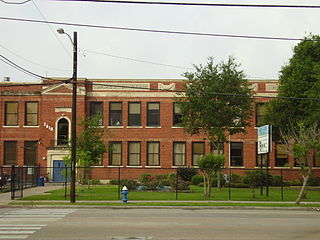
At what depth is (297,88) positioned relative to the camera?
1451 inches

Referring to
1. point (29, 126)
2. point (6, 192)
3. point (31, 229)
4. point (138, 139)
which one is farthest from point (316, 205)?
point (29, 126)

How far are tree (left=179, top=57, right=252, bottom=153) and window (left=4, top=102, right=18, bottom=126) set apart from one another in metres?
19.6

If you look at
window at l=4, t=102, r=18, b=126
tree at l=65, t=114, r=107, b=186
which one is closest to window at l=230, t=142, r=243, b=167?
tree at l=65, t=114, r=107, b=186

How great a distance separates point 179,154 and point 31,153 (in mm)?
14838

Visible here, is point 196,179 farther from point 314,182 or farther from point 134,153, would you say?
point 314,182

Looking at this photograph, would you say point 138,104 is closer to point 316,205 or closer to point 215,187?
point 215,187

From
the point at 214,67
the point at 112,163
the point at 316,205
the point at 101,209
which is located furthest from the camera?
the point at 112,163

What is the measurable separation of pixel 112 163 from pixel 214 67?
16635 mm

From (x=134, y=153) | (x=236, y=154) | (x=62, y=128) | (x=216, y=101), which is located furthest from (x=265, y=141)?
(x=62, y=128)

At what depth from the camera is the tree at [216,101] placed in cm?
3472

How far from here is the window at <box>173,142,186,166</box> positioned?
47156mm

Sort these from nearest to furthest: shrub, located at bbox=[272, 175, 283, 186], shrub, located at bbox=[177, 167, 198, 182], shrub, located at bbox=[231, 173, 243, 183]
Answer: shrub, located at bbox=[272, 175, 283, 186], shrub, located at bbox=[231, 173, 243, 183], shrub, located at bbox=[177, 167, 198, 182]

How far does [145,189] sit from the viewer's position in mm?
33875

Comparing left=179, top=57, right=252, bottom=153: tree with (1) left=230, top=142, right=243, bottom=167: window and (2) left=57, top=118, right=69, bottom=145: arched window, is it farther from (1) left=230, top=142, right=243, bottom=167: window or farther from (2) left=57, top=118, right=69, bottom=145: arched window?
(2) left=57, top=118, right=69, bottom=145: arched window
